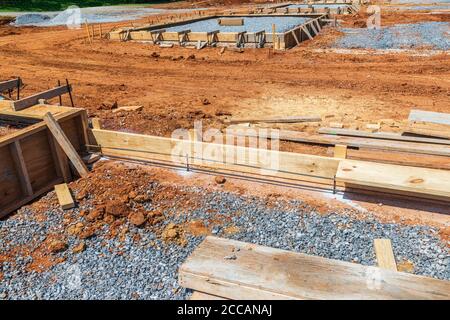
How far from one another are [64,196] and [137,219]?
1.29 meters

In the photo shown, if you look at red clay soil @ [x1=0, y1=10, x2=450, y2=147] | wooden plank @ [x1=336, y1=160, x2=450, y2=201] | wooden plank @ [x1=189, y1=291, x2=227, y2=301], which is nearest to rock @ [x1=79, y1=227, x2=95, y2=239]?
wooden plank @ [x1=189, y1=291, x2=227, y2=301]

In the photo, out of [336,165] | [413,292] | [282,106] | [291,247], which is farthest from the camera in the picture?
[282,106]

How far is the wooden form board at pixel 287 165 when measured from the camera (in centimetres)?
521

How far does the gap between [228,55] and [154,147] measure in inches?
404

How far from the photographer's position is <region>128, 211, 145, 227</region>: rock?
203 inches

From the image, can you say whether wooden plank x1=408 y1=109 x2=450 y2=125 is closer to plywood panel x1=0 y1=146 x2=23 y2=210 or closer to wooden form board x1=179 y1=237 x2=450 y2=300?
wooden form board x1=179 y1=237 x2=450 y2=300

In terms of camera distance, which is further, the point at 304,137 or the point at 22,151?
the point at 304,137

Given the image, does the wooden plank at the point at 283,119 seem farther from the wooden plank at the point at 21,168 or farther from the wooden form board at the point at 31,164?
the wooden plank at the point at 21,168

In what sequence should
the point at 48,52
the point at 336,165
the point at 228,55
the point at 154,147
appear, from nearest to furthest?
the point at 336,165 → the point at 154,147 → the point at 228,55 → the point at 48,52

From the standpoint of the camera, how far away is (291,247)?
4703 mm

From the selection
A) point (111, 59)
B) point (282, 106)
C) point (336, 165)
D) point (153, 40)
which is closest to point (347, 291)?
point (336, 165)

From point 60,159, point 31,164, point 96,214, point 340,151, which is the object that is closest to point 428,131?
point 340,151

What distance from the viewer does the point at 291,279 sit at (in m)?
3.55

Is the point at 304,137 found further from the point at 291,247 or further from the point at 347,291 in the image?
the point at 347,291
